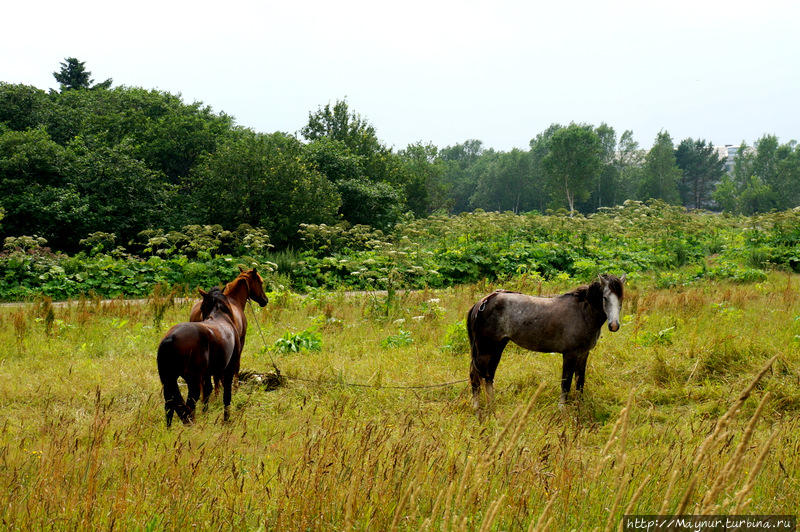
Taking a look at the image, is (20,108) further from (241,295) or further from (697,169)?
(697,169)

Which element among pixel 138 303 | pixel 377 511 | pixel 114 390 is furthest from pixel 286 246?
pixel 377 511

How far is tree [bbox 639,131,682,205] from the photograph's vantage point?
6925cm

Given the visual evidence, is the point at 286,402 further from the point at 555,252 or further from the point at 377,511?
the point at 555,252

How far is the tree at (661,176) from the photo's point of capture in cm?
6925

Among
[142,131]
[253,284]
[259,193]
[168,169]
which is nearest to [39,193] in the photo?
[259,193]

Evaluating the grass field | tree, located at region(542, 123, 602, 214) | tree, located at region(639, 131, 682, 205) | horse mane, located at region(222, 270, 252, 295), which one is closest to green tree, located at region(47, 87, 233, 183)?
the grass field

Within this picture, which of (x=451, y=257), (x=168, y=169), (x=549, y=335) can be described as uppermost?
(x=168, y=169)

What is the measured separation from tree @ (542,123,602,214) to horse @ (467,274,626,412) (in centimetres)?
6436

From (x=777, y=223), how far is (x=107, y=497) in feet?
63.6

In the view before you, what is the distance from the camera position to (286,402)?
580cm

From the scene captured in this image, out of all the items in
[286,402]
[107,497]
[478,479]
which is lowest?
[286,402]

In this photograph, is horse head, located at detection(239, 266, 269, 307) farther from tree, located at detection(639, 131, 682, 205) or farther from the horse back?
tree, located at detection(639, 131, 682, 205)

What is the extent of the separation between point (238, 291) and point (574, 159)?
2616 inches

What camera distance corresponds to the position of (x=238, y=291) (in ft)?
21.6
